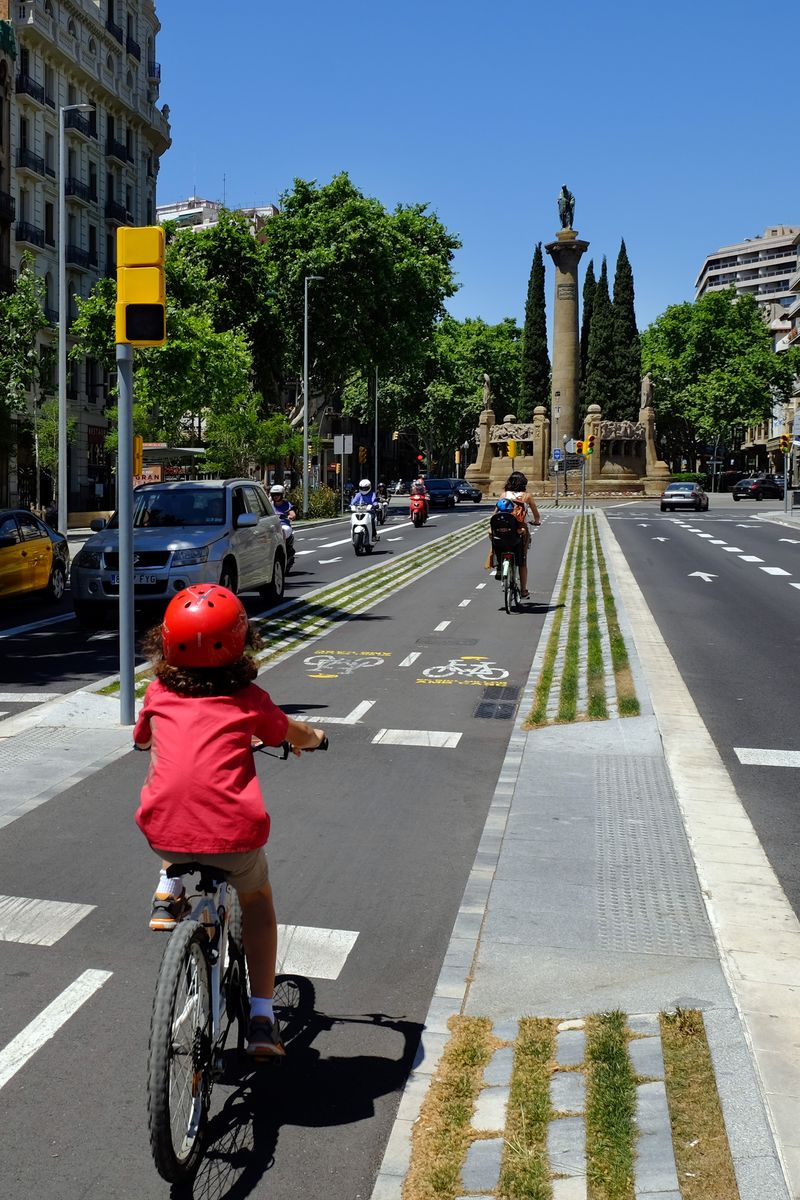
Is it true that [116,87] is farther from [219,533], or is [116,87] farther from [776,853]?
[776,853]

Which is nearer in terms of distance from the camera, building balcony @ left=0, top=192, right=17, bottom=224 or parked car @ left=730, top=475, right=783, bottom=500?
building balcony @ left=0, top=192, right=17, bottom=224

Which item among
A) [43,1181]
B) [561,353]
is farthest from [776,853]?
[561,353]

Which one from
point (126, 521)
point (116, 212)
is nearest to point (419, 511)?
point (116, 212)

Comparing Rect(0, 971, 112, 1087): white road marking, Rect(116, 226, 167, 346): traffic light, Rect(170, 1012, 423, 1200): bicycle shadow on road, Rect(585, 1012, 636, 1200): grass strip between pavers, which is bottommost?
Rect(170, 1012, 423, 1200): bicycle shadow on road

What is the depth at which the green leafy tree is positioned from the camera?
A: 314ft

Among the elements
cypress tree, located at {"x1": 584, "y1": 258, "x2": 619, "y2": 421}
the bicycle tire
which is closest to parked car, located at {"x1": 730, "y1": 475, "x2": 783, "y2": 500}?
cypress tree, located at {"x1": 584, "y1": 258, "x2": 619, "y2": 421}

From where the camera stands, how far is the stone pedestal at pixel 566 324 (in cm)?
7544

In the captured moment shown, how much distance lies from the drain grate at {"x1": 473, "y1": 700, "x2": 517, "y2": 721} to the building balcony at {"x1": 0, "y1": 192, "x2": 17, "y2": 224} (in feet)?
138

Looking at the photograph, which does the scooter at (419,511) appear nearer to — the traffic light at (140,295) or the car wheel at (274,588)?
the car wheel at (274,588)

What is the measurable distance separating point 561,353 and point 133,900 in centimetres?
7374

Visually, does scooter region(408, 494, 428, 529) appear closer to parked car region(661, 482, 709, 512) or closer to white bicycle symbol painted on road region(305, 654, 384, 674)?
parked car region(661, 482, 709, 512)

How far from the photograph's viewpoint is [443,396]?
9881cm

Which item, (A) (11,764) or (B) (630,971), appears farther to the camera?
(A) (11,764)

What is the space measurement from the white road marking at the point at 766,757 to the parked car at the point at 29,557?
38.0 feet
